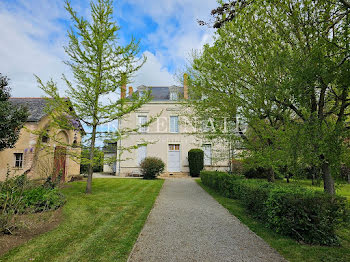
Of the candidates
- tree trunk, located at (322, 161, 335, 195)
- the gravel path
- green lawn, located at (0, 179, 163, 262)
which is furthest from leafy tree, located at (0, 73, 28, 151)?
tree trunk, located at (322, 161, 335, 195)

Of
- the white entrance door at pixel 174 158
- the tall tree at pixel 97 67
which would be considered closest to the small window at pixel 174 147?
the white entrance door at pixel 174 158

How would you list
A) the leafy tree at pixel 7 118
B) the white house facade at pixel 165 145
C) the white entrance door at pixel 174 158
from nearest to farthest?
the leafy tree at pixel 7 118 → the white house facade at pixel 165 145 → the white entrance door at pixel 174 158

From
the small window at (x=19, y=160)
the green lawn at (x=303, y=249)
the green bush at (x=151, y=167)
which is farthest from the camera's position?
the green bush at (x=151, y=167)

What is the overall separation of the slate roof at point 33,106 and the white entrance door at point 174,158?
11043mm

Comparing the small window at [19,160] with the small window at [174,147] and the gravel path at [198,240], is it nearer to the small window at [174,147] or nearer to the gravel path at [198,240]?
the gravel path at [198,240]

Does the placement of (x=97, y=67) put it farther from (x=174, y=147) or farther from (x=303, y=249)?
(x=174, y=147)

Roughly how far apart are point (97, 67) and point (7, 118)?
3884 mm

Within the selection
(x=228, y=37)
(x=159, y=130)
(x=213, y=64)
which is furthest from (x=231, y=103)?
(x=159, y=130)

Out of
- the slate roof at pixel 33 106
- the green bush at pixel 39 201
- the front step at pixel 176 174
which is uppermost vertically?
the slate roof at pixel 33 106

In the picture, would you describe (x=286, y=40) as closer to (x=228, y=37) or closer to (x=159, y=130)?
(x=228, y=37)

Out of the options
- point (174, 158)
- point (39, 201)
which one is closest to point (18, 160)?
point (39, 201)

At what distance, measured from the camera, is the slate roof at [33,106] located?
1004cm

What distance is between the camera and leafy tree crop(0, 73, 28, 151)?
25.5 ft

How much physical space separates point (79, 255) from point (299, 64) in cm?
525
